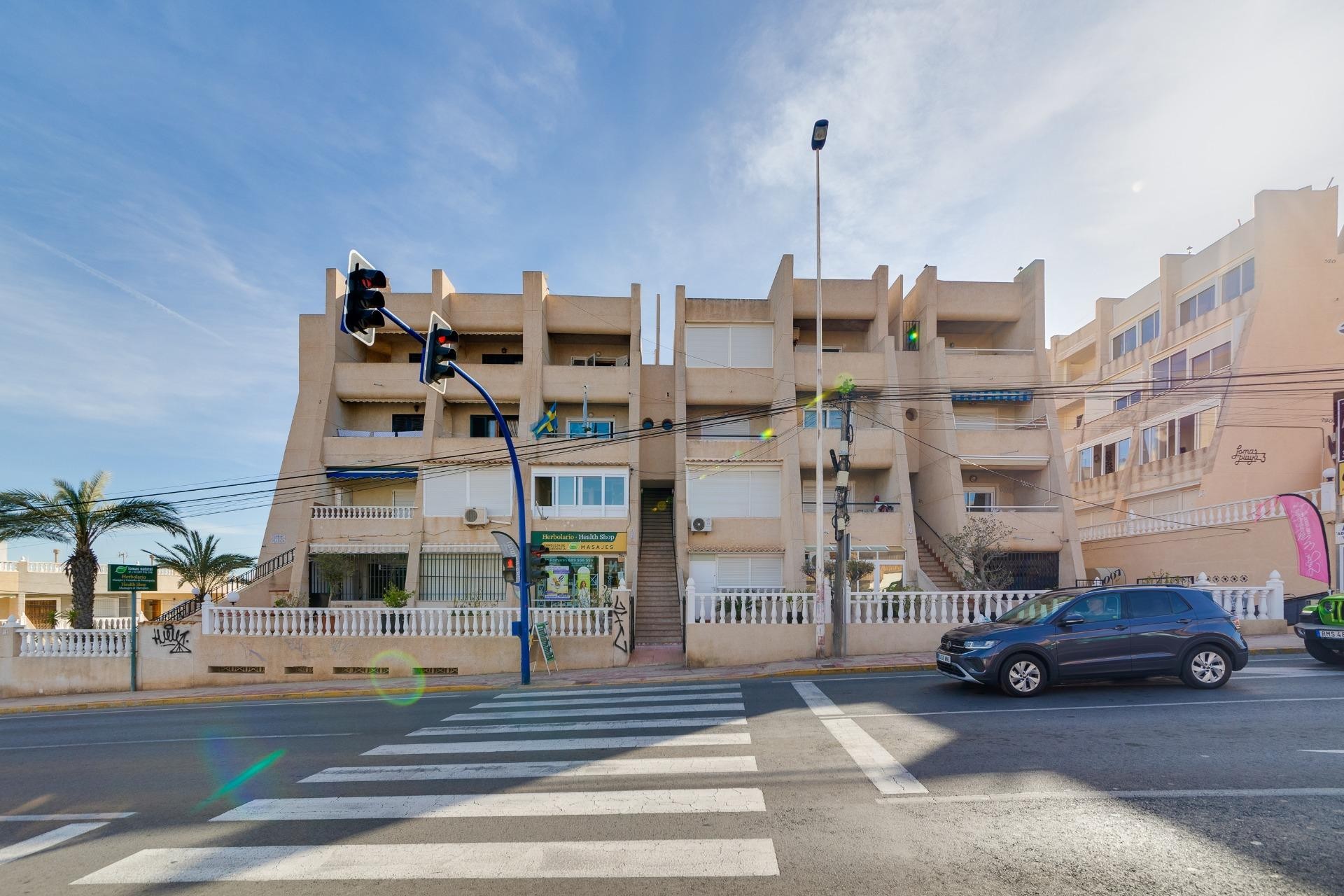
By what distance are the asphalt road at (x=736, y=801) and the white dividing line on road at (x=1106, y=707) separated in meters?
0.06

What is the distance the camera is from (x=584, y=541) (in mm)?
22297

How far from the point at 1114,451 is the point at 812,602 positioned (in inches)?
837

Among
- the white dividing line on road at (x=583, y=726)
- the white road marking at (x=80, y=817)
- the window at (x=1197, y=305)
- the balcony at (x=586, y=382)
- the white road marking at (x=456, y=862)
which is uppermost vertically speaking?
the window at (x=1197, y=305)

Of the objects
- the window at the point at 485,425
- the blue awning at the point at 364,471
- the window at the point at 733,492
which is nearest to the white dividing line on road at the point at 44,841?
the window at the point at 733,492

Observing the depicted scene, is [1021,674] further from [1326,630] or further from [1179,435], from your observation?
[1179,435]

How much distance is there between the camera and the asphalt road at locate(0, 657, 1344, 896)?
423cm

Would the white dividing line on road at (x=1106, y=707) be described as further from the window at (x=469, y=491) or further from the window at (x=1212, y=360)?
the window at (x=1212, y=360)

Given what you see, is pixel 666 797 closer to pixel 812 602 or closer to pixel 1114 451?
pixel 812 602

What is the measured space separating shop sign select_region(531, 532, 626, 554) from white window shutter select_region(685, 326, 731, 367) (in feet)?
23.5

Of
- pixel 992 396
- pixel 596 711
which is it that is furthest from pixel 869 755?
pixel 992 396

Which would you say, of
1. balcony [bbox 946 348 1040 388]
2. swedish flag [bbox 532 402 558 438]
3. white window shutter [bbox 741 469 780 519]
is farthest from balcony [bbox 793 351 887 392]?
swedish flag [bbox 532 402 558 438]

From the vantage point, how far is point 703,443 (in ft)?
74.7

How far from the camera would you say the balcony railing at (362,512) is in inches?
885

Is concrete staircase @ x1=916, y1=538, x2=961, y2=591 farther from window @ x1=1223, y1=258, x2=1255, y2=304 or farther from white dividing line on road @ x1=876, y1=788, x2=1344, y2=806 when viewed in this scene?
white dividing line on road @ x1=876, y1=788, x2=1344, y2=806
